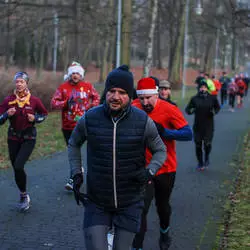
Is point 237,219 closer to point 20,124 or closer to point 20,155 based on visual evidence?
point 20,155

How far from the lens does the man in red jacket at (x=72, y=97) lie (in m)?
8.09

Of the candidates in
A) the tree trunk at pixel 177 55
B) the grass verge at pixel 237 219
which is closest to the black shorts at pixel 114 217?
the grass verge at pixel 237 219

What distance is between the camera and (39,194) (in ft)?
26.2

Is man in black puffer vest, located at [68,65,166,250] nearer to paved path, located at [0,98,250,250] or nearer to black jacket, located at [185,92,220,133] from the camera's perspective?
paved path, located at [0,98,250,250]

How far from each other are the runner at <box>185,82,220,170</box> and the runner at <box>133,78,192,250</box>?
5.18 m

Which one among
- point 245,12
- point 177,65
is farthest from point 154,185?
point 177,65

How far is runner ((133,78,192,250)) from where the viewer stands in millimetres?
4992

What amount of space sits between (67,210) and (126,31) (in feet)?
34.6

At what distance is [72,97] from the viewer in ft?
26.7

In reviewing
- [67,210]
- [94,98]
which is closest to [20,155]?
[67,210]

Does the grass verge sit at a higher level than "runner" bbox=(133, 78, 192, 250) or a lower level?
lower

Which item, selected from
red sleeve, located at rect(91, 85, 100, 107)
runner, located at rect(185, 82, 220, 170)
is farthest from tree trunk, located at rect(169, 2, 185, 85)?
red sleeve, located at rect(91, 85, 100, 107)

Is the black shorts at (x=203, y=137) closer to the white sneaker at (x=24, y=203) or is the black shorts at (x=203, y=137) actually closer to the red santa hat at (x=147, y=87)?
the white sneaker at (x=24, y=203)

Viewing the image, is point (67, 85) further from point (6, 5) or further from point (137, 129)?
point (6, 5)
